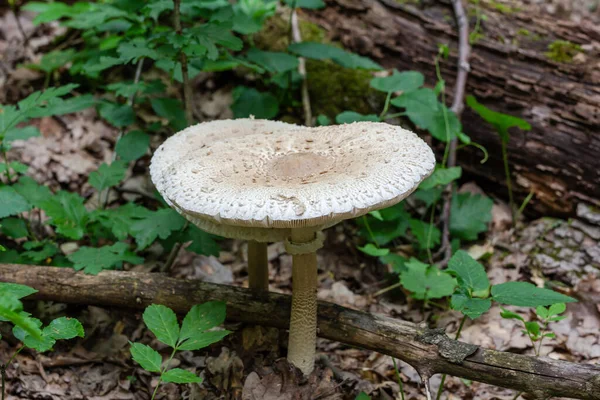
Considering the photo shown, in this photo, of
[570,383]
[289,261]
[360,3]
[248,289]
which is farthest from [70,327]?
[360,3]

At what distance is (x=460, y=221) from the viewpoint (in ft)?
14.8

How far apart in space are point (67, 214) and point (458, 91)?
3.32 meters

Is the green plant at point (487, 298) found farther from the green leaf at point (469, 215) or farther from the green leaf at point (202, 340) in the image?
the green leaf at point (469, 215)

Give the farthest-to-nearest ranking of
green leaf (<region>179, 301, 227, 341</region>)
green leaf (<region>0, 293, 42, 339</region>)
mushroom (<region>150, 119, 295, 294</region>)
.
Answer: mushroom (<region>150, 119, 295, 294</region>) → green leaf (<region>179, 301, 227, 341</region>) → green leaf (<region>0, 293, 42, 339</region>)

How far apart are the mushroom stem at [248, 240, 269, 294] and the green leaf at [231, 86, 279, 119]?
55.2 inches

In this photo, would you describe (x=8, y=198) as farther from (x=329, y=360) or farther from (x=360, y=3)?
(x=360, y=3)

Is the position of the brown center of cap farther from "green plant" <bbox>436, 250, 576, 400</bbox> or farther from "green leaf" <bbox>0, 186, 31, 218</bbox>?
"green leaf" <bbox>0, 186, 31, 218</bbox>

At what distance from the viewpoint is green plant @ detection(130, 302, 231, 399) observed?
272cm

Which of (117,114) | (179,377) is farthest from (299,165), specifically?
(117,114)

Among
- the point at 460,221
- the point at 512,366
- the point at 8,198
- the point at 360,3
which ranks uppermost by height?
the point at 360,3

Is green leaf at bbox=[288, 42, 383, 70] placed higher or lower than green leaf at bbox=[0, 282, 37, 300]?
higher

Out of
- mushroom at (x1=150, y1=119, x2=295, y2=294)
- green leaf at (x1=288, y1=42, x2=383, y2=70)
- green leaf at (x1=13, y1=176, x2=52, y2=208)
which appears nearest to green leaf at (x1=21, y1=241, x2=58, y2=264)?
green leaf at (x1=13, y1=176, x2=52, y2=208)

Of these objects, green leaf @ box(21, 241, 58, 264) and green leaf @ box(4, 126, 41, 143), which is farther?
green leaf @ box(4, 126, 41, 143)

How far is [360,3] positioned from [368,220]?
234 centimetres
